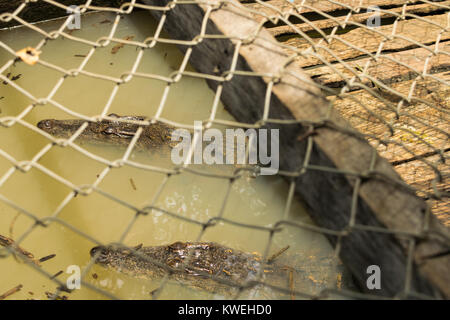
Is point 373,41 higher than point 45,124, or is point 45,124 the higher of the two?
point 373,41

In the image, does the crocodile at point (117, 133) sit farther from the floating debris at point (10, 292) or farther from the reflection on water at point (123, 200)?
the floating debris at point (10, 292)

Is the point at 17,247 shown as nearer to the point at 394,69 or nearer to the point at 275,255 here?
the point at 275,255

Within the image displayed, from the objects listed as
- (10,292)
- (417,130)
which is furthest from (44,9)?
(417,130)

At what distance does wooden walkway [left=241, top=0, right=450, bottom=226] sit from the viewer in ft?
7.48

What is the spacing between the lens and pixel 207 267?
8.61ft

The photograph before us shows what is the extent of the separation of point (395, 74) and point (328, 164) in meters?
1.26

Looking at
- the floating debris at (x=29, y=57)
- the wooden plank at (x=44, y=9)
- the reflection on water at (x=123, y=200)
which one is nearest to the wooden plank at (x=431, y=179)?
the reflection on water at (x=123, y=200)

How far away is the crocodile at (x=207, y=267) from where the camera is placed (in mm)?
2586

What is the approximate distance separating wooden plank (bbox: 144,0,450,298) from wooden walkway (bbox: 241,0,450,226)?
8.1 inches

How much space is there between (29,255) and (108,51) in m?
1.80

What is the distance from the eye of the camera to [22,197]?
9.42 feet
